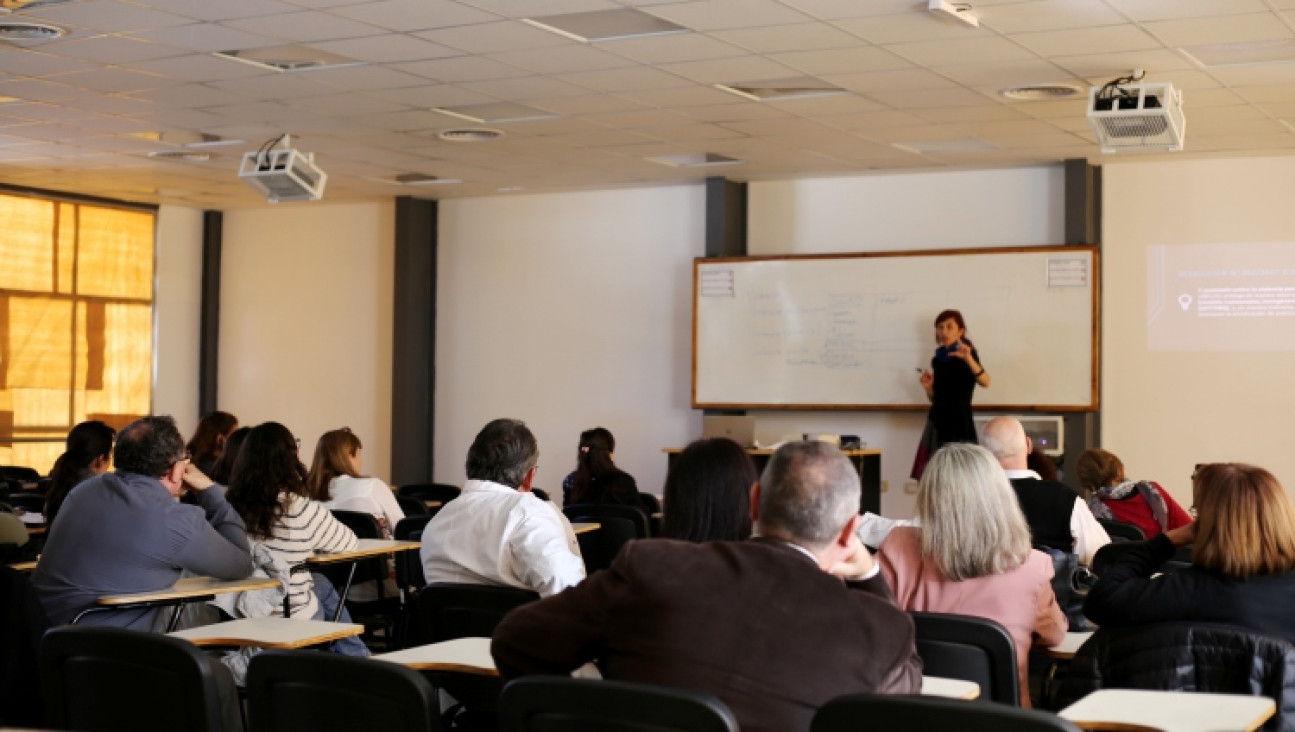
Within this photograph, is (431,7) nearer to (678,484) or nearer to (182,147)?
(678,484)

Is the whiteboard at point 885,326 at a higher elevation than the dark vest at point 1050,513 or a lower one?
higher

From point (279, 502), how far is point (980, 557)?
8.73ft

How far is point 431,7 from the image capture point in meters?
6.43

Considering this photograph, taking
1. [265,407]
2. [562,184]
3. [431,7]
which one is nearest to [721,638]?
[431,7]

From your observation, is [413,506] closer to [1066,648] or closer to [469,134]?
[469,134]

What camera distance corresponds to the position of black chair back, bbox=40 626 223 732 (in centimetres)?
281

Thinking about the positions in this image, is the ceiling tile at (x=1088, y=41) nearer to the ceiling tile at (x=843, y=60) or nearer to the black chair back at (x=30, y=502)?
the ceiling tile at (x=843, y=60)

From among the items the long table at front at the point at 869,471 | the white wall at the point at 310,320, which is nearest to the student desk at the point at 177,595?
the long table at front at the point at 869,471

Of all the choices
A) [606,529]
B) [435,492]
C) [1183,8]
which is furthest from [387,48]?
[1183,8]

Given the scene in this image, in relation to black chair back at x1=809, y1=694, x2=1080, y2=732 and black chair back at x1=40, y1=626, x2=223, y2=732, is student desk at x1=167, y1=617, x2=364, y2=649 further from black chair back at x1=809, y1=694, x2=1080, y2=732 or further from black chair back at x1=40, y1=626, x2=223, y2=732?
black chair back at x1=809, y1=694, x2=1080, y2=732

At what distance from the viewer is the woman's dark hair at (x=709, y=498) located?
3217 mm

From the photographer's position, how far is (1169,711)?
2.76m

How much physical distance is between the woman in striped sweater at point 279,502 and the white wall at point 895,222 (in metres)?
6.31

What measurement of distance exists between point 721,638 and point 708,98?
623cm
